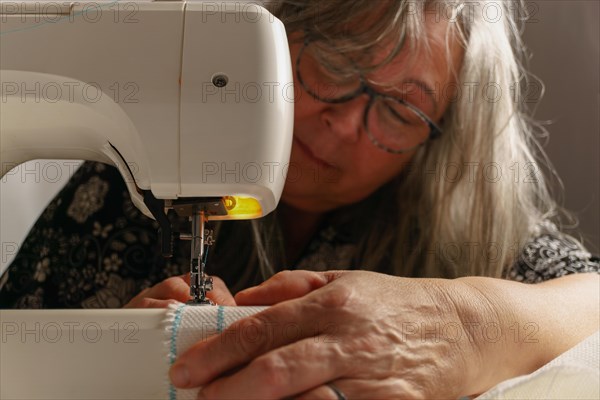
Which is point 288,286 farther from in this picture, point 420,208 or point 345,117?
point 420,208

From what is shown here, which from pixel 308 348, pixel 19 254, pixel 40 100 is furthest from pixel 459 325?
pixel 19 254

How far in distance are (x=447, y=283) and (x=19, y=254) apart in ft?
2.84

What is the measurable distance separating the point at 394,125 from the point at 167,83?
621 mm

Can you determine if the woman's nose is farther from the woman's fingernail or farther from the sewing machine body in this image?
the woman's fingernail

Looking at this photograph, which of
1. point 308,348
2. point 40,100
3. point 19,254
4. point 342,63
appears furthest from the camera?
point 19,254

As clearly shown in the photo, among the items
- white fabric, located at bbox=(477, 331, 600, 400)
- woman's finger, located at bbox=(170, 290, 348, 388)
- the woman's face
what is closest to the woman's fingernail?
woman's finger, located at bbox=(170, 290, 348, 388)

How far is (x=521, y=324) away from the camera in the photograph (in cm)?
77

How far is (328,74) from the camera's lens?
118cm

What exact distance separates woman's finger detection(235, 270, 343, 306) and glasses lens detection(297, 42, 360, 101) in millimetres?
536

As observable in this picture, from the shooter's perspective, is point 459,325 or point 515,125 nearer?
point 459,325

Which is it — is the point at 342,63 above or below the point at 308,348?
above

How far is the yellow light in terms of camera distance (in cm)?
75

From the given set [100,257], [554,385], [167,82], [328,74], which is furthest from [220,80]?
[100,257]

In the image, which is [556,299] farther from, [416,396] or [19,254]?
[19,254]
